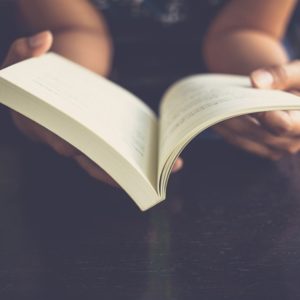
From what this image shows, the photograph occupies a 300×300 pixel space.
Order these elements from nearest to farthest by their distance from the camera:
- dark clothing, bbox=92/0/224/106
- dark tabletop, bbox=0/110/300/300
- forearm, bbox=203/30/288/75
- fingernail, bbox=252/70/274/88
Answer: dark tabletop, bbox=0/110/300/300, fingernail, bbox=252/70/274/88, forearm, bbox=203/30/288/75, dark clothing, bbox=92/0/224/106

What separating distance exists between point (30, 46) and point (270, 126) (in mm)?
283

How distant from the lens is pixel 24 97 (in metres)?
0.34

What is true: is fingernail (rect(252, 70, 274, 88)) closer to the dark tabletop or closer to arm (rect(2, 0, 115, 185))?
the dark tabletop

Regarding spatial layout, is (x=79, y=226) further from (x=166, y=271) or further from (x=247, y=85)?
(x=247, y=85)

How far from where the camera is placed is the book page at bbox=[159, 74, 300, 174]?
352 millimetres

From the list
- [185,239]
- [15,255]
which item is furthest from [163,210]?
[15,255]

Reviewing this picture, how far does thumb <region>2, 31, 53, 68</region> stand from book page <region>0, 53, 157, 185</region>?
0.04 feet

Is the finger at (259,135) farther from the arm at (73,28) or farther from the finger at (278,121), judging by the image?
the arm at (73,28)

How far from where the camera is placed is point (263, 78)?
17.3 inches

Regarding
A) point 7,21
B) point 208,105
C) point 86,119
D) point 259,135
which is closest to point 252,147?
point 259,135

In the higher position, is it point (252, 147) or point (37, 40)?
point (37, 40)

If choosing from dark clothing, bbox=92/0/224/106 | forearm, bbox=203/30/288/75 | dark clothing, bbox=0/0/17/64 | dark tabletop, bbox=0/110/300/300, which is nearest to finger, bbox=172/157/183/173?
dark tabletop, bbox=0/110/300/300

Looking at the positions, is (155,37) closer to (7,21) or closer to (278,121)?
(7,21)

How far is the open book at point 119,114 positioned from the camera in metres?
0.35
